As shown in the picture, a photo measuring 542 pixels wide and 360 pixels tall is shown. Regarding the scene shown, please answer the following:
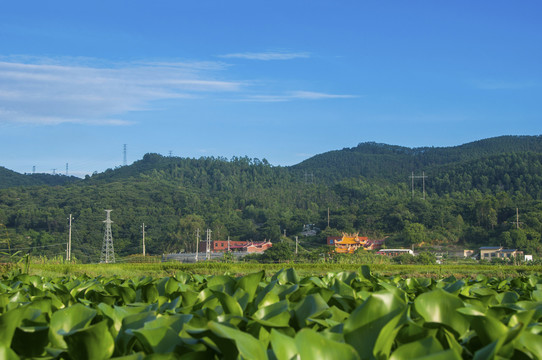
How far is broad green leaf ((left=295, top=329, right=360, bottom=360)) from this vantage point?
106cm

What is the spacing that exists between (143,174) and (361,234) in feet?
151

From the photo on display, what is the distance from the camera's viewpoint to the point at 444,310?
153cm

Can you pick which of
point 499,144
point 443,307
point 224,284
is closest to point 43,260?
point 224,284

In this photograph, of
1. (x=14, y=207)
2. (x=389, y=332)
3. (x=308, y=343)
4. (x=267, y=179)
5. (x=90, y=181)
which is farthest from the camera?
(x=267, y=179)

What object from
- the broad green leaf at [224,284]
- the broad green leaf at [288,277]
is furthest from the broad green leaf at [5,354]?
the broad green leaf at [288,277]

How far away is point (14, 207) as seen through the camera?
198 ft

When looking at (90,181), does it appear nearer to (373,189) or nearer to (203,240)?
(203,240)

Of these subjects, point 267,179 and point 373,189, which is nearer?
point 373,189

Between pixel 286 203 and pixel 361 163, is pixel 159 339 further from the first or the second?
pixel 361 163

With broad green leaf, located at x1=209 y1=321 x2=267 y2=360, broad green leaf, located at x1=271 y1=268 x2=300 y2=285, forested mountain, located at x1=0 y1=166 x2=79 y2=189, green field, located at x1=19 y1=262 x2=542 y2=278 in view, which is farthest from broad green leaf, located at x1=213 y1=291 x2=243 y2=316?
forested mountain, located at x1=0 y1=166 x2=79 y2=189

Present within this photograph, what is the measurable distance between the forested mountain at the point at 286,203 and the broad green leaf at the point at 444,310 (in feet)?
126

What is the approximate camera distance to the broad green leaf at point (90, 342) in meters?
1.29

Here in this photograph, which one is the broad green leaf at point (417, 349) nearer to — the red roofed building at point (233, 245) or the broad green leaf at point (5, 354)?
the broad green leaf at point (5, 354)

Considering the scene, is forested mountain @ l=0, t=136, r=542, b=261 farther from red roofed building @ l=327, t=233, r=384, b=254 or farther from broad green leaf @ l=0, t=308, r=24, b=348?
broad green leaf @ l=0, t=308, r=24, b=348
